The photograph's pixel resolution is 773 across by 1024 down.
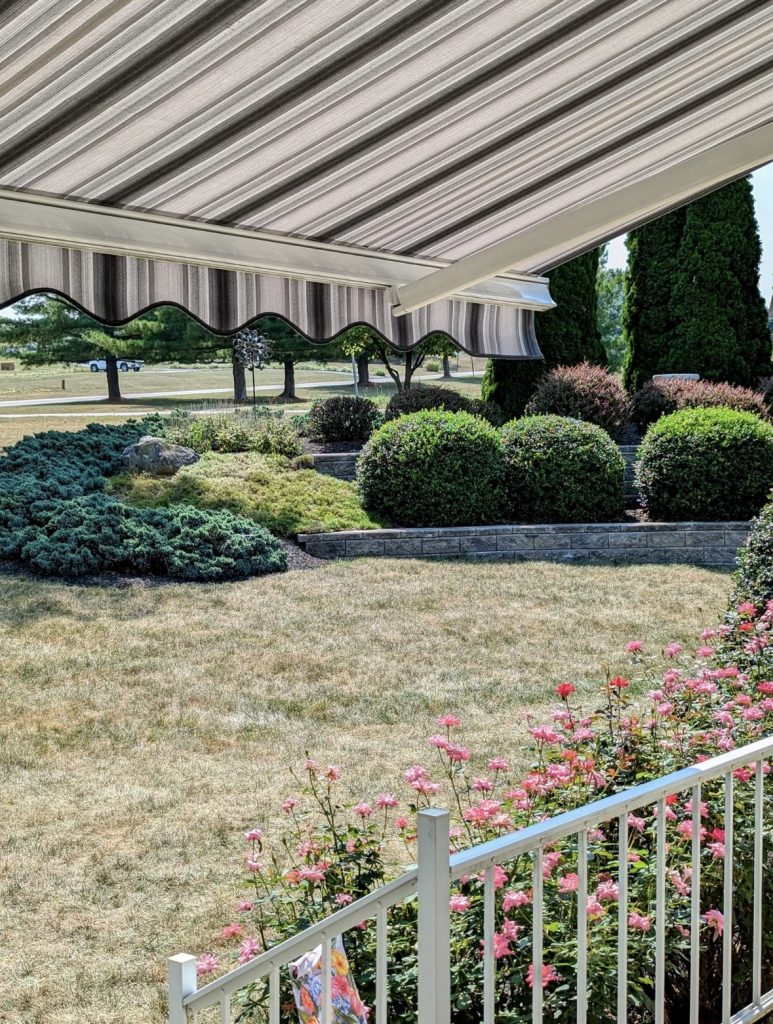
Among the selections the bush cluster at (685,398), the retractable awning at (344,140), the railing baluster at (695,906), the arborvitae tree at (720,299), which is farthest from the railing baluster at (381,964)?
the arborvitae tree at (720,299)

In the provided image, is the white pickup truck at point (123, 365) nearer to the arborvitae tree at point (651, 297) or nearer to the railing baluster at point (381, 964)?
the arborvitae tree at point (651, 297)

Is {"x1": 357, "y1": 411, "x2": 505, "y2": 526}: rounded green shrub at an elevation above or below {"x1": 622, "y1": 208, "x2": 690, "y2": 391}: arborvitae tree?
below

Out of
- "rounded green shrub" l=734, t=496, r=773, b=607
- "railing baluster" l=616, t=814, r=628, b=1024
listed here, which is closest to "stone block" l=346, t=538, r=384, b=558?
"rounded green shrub" l=734, t=496, r=773, b=607

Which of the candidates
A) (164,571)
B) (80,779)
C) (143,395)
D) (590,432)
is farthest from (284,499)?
(143,395)

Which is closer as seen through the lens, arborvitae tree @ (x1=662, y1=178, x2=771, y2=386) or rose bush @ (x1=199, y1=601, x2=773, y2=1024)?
rose bush @ (x1=199, y1=601, x2=773, y2=1024)

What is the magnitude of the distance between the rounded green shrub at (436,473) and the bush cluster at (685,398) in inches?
177

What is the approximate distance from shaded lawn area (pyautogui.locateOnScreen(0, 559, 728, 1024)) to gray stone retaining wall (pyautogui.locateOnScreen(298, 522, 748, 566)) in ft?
1.59

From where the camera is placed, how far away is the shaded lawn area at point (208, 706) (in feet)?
14.7

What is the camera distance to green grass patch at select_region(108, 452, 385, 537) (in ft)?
42.1

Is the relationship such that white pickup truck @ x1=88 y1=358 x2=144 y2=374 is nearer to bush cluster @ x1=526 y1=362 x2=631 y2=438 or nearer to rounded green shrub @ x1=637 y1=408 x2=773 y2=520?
bush cluster @ x1=526 y1=362 x2=631 y2=438

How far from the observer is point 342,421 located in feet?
53.5

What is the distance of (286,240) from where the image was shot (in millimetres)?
3867

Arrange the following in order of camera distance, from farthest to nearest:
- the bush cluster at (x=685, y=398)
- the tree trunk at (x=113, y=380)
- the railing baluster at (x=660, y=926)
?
the tree trunk at (x=113, y=380) → the bush cluster at (x=685, y=398) → the railing baluster at (x=660, y=926)

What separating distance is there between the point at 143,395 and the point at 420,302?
4194 centimetres
